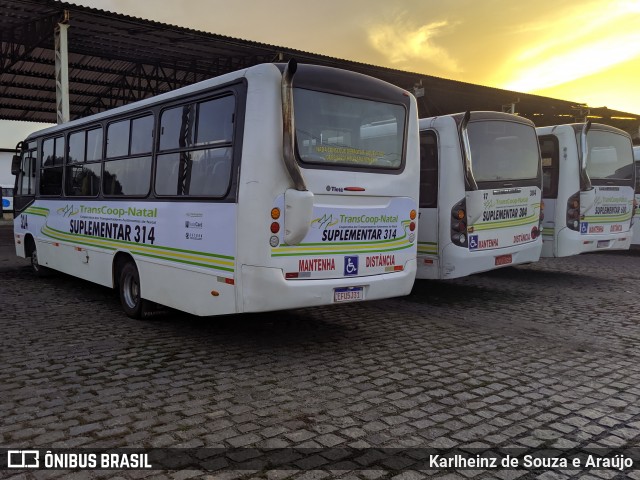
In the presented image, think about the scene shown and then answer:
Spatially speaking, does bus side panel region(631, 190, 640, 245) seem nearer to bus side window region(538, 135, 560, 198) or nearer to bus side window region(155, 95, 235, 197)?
bus side window region(538, 135, 560, 198)

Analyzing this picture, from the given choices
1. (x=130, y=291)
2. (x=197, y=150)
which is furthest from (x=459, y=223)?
(x=130, y=291)

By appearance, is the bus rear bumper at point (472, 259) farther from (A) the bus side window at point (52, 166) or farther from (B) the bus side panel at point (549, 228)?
(A) the bus side window at point (52, 166)

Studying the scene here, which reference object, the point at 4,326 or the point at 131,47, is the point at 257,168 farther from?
the point at 131,47

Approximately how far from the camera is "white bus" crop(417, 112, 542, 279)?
8.05 metres

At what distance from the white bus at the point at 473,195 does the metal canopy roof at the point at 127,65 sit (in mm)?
12669

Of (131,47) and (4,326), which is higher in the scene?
(131,47)

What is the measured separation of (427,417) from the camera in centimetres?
405

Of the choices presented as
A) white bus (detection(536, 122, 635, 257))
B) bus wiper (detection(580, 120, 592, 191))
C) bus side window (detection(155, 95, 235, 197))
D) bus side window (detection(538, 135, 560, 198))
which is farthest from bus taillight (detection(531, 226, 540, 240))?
bus side window (detection(155, 95, 235, 197))

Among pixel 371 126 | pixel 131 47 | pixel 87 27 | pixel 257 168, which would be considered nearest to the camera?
pixel 257 168

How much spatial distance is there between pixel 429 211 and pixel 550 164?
11.6ft

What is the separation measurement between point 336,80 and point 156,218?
2.67m

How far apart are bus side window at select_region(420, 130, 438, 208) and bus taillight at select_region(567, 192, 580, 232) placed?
344cm

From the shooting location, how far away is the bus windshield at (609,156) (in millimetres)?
10625

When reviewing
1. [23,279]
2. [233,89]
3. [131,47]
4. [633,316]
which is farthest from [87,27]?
[633,316]
